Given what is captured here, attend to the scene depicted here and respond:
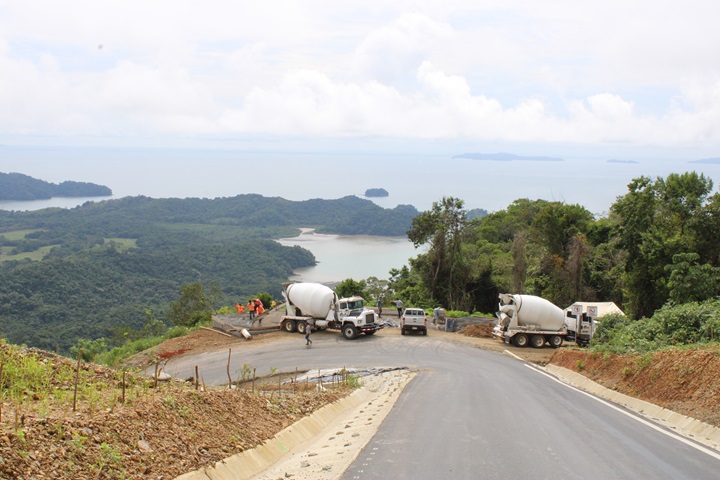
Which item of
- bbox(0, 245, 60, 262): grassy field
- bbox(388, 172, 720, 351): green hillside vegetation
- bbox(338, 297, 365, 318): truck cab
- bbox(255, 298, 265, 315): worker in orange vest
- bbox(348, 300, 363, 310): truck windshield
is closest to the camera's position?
bbox(388, 172, 720, 351): green hillside vegetation

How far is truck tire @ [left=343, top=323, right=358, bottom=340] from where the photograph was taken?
1393 inches

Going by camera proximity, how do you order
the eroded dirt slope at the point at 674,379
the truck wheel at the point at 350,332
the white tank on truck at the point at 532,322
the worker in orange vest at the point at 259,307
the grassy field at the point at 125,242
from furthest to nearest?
the grassy field at the point at 125,242
the worker in orange vest at the point at 259,307
the truck wheel at the point at 350,332
the white tank on truck at the point at 532,322
the eroded dirt slope at the point at 674,379

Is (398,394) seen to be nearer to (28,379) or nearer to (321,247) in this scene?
(28,379)

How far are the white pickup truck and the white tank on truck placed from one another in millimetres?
5035

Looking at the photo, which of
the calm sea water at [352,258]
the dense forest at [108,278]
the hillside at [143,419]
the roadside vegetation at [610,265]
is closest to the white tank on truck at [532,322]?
the roadside vegetation at [610,265]

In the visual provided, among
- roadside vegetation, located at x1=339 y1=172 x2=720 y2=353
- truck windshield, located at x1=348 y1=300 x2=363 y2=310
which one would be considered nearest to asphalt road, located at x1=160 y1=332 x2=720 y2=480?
roadside vegetation, located at x1=339 y1=172 x2=720 y2=353

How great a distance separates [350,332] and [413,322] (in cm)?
434

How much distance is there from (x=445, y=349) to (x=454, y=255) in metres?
21.7

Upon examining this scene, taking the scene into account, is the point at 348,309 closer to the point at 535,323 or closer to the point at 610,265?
the point at 535,323

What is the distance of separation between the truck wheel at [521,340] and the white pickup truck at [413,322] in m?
5.59

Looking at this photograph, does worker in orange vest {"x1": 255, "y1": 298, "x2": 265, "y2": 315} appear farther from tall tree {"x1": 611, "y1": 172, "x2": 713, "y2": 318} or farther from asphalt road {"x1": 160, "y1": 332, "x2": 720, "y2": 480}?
tall tree {"x1": 611, "y1": 172, "x2": 713, "y2": 318}

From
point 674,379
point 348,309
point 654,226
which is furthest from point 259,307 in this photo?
point 674,379

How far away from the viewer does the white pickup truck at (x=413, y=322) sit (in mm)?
37562

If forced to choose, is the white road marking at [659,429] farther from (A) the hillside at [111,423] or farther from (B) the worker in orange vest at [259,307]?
(B) the worker in orange vest at [259,307]
